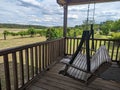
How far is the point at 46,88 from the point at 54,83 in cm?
25

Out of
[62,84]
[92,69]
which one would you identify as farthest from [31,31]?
[92,69]

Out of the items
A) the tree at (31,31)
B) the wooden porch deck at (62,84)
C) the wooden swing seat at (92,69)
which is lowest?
the wooden porch deck at (62,84)

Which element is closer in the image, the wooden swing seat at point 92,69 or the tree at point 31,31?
the wooden swing seat at point 92,69

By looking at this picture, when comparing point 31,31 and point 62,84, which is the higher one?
point 31,31

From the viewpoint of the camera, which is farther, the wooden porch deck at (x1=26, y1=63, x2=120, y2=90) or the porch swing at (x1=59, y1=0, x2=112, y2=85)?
the wooden porch deck at (x1=26, y1=63, x2=120, y2=90)

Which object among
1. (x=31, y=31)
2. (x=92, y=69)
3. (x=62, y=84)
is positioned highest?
(x=31, y=31)

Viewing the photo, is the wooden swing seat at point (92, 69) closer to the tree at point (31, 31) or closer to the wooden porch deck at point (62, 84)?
the wooden porch deck at point (62, 84)

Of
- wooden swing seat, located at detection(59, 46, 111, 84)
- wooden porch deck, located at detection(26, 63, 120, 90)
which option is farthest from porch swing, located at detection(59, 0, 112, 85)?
wooden porch deck, located at detection(26, 63, 120, 90)

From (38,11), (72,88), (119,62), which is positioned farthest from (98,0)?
(38,11)

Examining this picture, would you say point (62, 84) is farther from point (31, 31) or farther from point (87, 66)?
point (31, 31)

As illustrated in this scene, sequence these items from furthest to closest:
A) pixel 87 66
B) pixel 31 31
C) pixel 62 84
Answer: pixel 31 31 → pixel 62 84 → pixel 87 66

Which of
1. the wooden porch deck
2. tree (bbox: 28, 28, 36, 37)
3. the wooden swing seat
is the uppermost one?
tree (bbox: 28, 28, 36, 37)

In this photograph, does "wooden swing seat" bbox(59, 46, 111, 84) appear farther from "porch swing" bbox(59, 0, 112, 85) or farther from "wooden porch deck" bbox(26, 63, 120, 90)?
"wooden porch deck" bbox(26, 63, 120, 90)

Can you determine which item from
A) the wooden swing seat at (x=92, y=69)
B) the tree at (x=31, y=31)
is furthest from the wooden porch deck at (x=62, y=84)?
the tree at (x=31, y=31)
